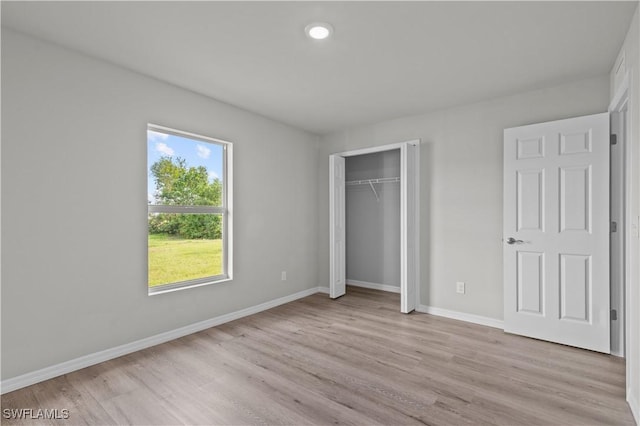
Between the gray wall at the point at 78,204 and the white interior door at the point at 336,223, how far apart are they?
163 cm

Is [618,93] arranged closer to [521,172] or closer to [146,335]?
[521,172]

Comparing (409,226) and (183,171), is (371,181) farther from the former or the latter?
(183,171)

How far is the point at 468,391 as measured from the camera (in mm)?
2238

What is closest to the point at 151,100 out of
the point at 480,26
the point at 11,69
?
the point at 11,69

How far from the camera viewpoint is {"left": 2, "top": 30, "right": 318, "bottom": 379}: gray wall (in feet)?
7.43

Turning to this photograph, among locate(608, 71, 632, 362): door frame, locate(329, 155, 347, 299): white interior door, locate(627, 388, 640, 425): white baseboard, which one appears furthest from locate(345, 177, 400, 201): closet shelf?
A: locate(627, 388, 640, 425): white baseboard

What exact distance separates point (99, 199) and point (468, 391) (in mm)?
3170

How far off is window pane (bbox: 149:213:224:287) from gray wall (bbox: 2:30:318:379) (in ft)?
0.54

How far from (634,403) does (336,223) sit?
3374mm

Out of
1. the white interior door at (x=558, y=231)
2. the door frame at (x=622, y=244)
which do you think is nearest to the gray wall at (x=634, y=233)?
the door frame at (x=622, y=244)

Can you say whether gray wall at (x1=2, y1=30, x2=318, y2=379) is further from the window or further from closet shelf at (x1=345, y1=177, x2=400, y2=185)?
closet shelf at (x1=345, y1=177, x2=400, y2=185)

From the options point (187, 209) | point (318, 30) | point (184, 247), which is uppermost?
point (318, 30)

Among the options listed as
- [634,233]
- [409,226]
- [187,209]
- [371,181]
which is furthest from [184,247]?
[634,233]

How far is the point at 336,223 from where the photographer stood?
4727 mm
